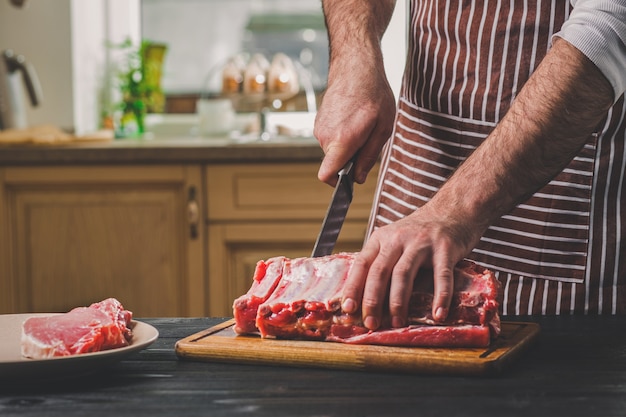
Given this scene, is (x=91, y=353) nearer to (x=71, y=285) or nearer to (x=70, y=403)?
(x=70, y=403)

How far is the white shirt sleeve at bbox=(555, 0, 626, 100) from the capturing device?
3.39 ft

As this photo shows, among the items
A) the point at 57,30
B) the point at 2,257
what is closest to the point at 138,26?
the point at 57,30

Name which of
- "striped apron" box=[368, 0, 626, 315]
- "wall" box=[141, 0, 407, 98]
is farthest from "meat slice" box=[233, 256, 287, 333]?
"wall" box=[141, 0, 407, 98]

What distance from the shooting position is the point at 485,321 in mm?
925

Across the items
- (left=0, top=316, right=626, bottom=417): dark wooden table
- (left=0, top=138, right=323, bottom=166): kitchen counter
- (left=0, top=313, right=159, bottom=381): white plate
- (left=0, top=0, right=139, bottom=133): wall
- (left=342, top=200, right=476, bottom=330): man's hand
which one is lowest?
(left=0, top=316, right=626, bottom=417): dark wooden table

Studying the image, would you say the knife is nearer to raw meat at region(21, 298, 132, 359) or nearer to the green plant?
raw meat at region(21, 298, 132, 359)

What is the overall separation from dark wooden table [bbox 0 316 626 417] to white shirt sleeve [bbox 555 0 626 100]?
0.33 meters

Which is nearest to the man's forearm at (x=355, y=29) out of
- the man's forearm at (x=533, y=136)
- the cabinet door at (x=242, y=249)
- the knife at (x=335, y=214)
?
the knife at (x=335, y=214)

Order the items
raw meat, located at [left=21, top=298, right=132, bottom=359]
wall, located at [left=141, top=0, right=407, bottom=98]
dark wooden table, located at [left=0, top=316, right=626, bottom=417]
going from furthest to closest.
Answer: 1. wall, located at [left=141, top=0, right=407, bottom=98]
2. raw meat, located at [left=21, top=298, right=132, bottom=359]
3. dark wooden table, located at [left=0, top=316, right=626, bottom=417]

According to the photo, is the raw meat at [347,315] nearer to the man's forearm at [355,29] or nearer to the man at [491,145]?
the man at [491,145]

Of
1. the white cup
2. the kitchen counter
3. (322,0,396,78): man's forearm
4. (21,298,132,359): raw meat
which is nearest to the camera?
(21,298,132,359): raw meat

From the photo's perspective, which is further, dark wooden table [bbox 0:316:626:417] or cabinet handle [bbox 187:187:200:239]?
cabinet handle [bbox 187:187:200:239]

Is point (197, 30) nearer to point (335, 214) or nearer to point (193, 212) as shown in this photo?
point (193, 212)

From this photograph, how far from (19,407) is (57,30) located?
8.50 ft
